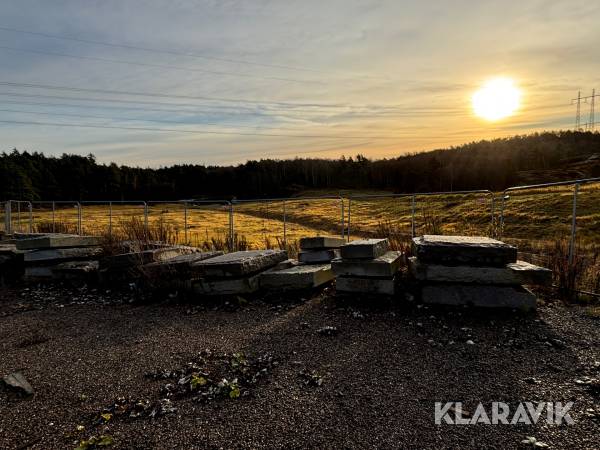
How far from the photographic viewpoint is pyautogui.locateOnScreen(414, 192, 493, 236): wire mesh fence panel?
10988 mm

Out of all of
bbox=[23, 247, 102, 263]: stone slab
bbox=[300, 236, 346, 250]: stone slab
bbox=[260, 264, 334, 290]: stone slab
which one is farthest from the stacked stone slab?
bbox=[23, 247, 102, 263]: stone slab

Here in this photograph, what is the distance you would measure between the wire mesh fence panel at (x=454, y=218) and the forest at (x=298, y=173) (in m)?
41.7

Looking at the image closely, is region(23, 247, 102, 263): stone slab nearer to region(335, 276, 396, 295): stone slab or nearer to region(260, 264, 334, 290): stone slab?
region(260, 264, 334, 290): stone slab

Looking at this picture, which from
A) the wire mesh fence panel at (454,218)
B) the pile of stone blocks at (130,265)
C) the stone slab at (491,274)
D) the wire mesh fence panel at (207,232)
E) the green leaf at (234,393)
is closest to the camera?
the green leaf at (234,393)

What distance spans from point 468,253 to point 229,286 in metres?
4.12

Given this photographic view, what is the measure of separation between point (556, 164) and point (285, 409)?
77635 mm

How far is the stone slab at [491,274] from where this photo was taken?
20.4 feet

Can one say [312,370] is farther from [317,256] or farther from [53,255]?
[53,255]

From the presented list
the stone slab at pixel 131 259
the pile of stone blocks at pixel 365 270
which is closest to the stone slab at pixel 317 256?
the pile of stone blocks at pixel 365 270

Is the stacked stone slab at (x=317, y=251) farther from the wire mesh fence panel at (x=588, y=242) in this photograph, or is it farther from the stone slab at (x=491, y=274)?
the wire mesh fence panel at (x=588, y=242)

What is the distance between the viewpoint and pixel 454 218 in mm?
21203

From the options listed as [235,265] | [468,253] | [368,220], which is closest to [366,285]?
[468,253]

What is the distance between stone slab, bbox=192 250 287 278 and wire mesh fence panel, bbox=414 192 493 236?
4.14 meters

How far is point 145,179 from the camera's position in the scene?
80.7 metres
